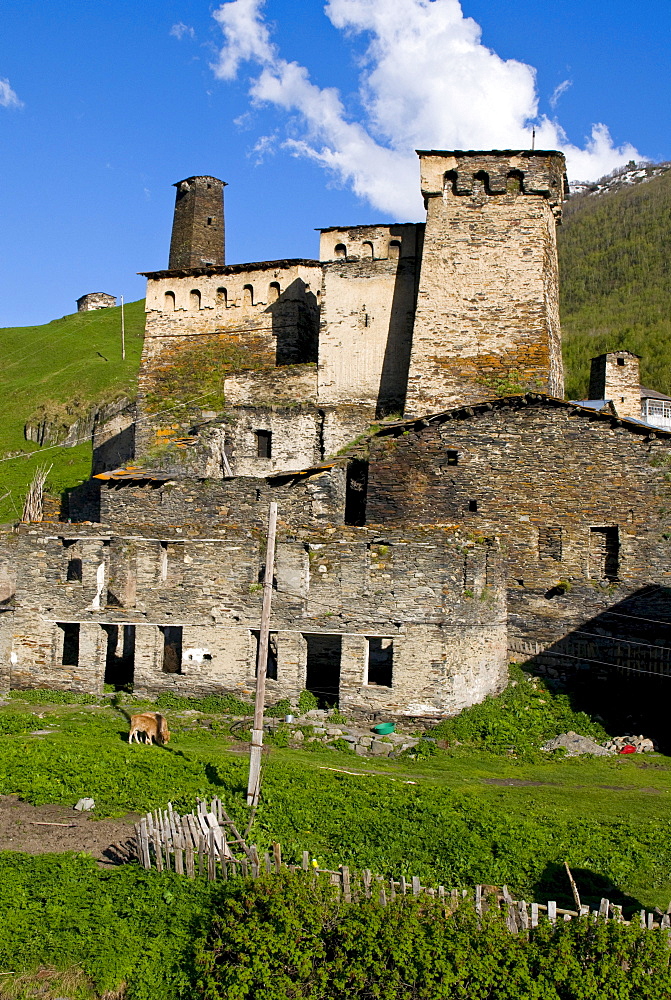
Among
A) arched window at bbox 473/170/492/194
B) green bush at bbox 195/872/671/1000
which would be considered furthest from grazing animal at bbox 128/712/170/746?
arched window at bbox 473/170/492/194

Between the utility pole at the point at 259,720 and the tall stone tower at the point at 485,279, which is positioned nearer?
the utility pole at the point at 259,720

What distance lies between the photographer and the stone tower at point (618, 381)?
37594 millimetres

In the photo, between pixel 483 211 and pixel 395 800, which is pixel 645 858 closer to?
pixel 395 800

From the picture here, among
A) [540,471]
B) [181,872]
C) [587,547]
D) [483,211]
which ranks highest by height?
[483,211]

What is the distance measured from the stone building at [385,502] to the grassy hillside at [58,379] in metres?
16.3

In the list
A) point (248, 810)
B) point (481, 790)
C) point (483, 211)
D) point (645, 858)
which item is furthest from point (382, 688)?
point (483, 211)

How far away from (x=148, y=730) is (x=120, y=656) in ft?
21.0

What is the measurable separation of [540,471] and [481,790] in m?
8.75

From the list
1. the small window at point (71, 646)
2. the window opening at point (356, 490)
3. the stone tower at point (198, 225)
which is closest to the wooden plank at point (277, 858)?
the window opening at point (356, 490)

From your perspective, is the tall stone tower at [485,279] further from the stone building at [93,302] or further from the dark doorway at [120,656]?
the stone building at [93,302]

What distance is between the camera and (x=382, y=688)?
17094mm

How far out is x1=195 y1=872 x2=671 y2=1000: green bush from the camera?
8.37 meters

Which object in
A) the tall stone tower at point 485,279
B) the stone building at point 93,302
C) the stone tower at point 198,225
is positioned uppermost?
the stone building at point 93,302

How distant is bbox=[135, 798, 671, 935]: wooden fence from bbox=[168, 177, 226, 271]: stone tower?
26.7 m
